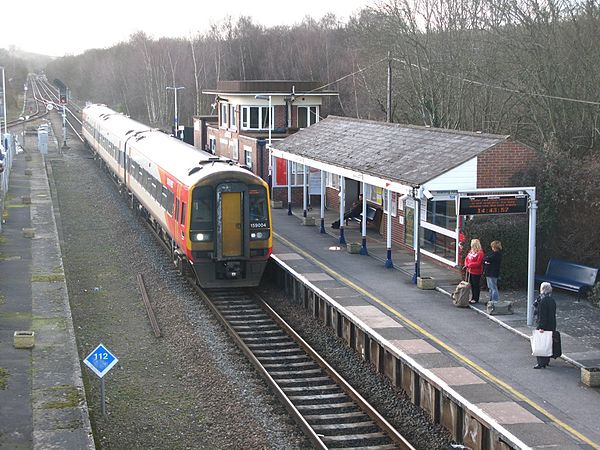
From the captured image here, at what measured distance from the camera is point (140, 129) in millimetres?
35719

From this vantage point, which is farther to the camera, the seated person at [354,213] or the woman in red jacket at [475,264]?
the seated person at [354,213]

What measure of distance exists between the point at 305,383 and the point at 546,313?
12.4 ft

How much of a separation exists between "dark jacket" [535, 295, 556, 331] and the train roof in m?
8.01

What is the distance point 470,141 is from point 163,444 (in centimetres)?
1076

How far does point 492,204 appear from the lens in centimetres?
1609

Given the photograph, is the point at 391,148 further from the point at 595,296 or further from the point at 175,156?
the point at 595,296

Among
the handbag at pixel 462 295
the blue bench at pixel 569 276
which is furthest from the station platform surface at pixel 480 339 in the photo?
the blue bench at pixel 569 276

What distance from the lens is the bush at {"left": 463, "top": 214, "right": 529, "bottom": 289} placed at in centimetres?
1817

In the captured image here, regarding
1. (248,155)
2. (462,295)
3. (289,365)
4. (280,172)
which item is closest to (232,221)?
(289,365)

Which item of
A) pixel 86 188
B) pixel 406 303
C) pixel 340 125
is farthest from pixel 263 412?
pixel 86 188

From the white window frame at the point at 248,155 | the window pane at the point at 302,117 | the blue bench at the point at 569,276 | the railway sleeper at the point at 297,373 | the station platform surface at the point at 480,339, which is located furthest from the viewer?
the window pane at the point at 302,117

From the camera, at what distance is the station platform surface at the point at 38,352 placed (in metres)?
11.6

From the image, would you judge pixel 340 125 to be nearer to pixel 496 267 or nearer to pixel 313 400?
pixel 496 267

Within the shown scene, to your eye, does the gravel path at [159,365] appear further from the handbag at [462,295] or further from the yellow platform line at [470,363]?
the handbag at [462,295]
